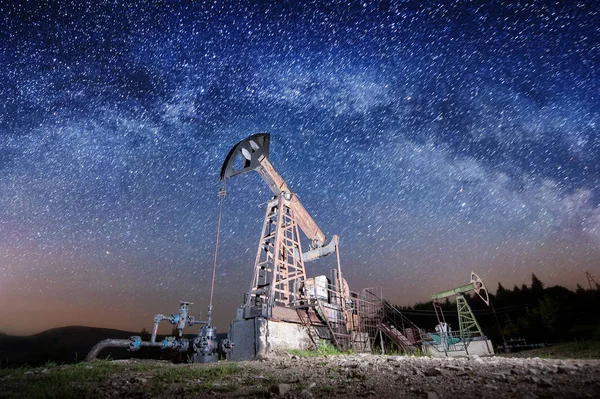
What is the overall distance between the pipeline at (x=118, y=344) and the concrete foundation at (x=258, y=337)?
355 cm

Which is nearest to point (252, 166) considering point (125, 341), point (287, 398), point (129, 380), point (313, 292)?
point (313, 292)

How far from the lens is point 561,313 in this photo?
43281 mm

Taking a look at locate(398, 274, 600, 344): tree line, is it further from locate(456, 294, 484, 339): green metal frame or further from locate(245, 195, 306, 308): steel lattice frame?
locate(245, 195, 306, 308): steel lattice frame

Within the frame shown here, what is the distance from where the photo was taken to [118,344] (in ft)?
28.2

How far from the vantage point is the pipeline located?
812cm

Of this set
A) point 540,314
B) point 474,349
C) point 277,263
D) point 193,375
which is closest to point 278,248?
point 277,263

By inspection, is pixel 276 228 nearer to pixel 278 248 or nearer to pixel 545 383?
pixel 278 248

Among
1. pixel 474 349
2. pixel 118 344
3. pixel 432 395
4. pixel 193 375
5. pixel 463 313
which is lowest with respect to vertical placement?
pixel 474 349

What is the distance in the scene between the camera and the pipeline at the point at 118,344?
8117 millimetres

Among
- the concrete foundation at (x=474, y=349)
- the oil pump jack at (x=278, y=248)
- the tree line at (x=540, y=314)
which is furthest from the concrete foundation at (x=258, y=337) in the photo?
the tree line at (x=540, y=314)

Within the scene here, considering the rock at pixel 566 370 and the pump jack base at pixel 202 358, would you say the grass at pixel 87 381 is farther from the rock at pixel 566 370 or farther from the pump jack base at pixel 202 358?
the rock at pixel 566 370

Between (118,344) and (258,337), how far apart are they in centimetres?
491

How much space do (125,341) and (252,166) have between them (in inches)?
400

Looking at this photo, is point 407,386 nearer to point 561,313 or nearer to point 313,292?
point 313,292
